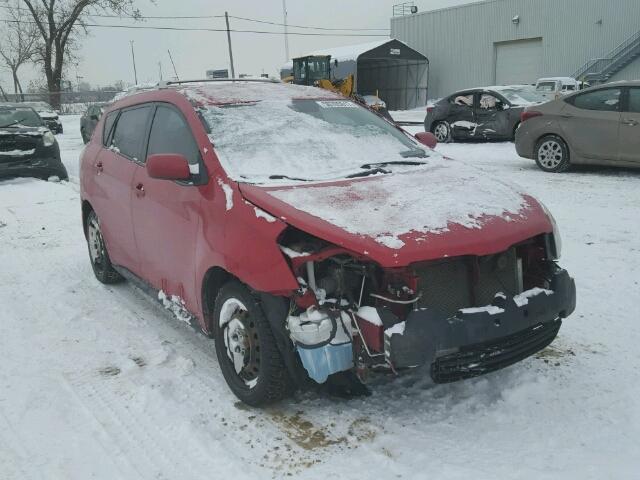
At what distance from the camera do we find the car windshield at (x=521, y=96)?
14.4 m

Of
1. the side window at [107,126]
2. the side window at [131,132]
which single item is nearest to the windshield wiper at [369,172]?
the side window at [131,132]

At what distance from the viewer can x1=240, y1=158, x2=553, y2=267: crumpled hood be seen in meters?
2.68

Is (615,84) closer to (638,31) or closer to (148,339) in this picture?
(148,339)

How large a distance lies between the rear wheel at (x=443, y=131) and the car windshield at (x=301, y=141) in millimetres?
11390

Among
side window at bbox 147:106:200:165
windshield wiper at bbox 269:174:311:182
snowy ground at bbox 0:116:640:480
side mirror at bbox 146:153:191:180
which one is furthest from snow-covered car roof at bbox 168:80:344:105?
snowy ground at bbox 0:116:640:480

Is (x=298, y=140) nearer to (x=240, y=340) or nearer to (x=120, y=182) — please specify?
(x=240, y=340)

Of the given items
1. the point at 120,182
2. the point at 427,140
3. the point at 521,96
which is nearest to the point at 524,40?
the point at 521,96

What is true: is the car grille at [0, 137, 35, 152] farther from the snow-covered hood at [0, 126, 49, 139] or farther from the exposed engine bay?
the exposed engine bay

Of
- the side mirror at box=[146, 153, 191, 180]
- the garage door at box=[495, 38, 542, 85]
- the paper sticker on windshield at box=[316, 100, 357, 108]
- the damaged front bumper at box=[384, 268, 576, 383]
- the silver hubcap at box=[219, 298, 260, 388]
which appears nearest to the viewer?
the damaged front bumper at box=[384, 268, 576, 383]

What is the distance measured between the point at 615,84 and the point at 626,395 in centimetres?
724

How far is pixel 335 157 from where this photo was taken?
3.79 m

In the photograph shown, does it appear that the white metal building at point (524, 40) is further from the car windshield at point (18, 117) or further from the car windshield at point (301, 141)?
the car windshield at point (301, 141)

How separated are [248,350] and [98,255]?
9.42 feet

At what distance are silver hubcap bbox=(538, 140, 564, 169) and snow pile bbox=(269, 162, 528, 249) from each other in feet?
22.5
